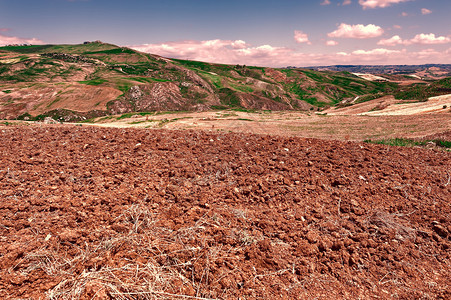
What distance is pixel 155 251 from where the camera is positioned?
3.05 metres

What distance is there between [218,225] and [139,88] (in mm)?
72127

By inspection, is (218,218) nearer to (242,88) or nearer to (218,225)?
(218,225)

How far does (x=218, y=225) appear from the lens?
3748mm

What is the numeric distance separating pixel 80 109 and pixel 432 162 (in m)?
64.0

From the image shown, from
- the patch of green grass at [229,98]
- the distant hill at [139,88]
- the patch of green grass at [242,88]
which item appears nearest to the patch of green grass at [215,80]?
the distant hill at [139,88]

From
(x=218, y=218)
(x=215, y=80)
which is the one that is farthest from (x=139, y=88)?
(x=218, y=218)

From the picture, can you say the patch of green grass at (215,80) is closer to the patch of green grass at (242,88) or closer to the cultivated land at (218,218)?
the patch of green grass at (242,88)

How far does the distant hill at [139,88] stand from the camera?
180ft

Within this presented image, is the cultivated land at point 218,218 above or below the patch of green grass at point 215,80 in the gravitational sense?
below

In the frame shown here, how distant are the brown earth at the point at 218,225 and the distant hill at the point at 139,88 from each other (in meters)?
55.7

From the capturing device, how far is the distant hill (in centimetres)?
5494

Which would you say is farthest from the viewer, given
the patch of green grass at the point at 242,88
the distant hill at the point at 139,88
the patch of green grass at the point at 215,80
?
the patch of green grass at the point at 242,88

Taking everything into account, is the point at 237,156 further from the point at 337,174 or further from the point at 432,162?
the point at 432,162

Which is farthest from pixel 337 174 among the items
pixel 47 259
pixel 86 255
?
pixel 47 259
